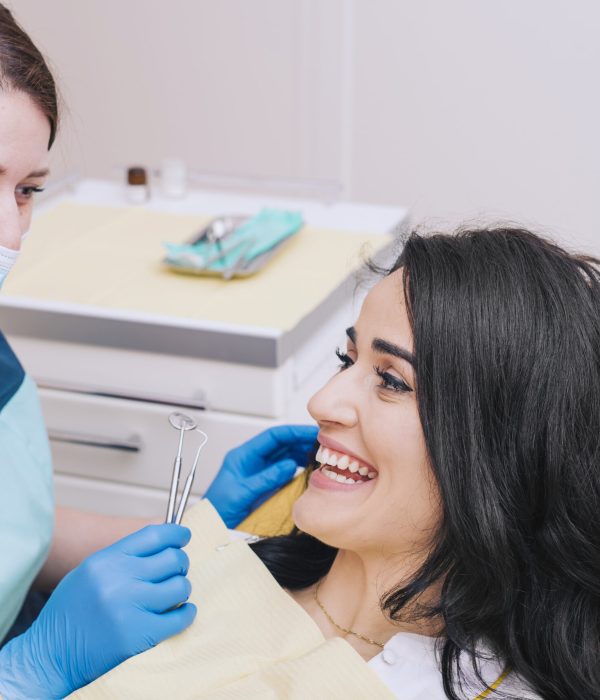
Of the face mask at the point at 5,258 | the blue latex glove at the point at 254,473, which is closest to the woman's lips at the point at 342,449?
the blue latex glove at the point at 254,473

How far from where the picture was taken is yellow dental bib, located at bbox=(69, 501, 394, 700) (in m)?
1.04

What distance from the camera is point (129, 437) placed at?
1744mm

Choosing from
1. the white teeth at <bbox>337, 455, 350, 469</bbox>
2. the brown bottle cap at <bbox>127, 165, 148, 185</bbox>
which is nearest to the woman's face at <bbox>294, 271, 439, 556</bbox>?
the white teeth at <bbox>337, 455, 350, 469</bbox>

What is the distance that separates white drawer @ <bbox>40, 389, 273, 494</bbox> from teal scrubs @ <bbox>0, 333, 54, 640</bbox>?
0.28m

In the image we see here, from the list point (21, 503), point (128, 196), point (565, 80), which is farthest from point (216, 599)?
point (565, 80)

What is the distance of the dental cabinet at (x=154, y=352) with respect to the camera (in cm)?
167

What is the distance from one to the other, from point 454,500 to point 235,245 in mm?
989

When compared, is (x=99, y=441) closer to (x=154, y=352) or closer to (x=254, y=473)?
(x=154, y=352)

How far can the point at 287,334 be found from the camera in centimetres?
164

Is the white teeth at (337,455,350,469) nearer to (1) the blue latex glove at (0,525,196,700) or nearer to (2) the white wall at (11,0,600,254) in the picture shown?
(1) the blue latex glove at (0,525,196,700)

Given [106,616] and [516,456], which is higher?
[516,456]

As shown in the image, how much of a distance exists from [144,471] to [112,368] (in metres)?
0.20

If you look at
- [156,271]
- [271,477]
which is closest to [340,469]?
[271,477]

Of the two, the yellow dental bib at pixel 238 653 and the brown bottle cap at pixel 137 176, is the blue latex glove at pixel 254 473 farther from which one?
the brown bottle cap at pixel 137 176
